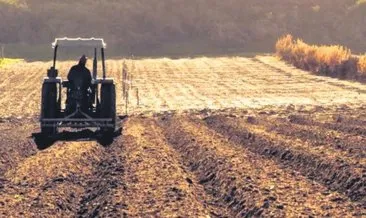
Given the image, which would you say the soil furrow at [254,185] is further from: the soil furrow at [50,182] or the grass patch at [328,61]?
the grass patch at [328,61]

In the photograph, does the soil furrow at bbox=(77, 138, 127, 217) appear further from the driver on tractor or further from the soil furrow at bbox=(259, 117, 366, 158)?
the soil furrow at bbox=(259, 117, 366, 158)

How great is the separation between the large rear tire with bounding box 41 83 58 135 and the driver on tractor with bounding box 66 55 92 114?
0.96 feet

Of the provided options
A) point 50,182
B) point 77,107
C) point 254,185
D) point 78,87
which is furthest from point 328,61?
point 50,182

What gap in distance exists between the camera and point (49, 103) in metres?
14.5

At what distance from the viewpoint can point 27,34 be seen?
67.8m

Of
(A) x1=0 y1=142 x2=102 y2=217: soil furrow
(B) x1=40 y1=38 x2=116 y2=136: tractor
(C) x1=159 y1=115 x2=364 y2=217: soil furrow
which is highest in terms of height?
(B) x1=40 y1=38 x2=116 y2=136: tractor

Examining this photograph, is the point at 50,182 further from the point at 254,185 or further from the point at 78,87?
the point at 78,87

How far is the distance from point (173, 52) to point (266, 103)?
3410cm

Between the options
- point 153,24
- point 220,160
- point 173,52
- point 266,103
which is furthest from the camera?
point 153,24

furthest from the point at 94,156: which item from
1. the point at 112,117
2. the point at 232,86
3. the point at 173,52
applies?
the point at 173,52

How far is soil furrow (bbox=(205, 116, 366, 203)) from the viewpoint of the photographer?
1064cm

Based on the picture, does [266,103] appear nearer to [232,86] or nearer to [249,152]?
[232,86]

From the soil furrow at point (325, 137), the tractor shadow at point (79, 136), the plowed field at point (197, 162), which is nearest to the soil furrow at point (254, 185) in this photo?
the plowed field at point (197, 162)

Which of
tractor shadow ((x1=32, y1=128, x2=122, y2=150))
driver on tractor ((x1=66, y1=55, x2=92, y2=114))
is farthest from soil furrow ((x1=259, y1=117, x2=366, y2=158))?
driver on tractor ((x1=66, y1=55, x2=92, y2=114))
